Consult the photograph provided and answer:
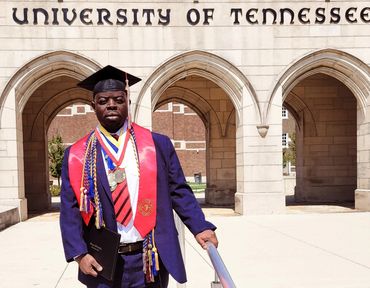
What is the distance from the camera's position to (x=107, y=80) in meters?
2.78

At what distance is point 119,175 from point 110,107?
1.41ft

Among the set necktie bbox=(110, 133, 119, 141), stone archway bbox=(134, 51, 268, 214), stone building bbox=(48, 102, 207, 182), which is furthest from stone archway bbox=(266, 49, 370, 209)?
stone building bbox=(48, 102, 207, 182)

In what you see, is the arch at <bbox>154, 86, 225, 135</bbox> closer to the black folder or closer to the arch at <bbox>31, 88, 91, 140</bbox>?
the arch at <bbox>31, 88, 91, 140</bbox>

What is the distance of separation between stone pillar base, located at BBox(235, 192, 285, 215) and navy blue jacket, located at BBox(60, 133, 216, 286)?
354 inches

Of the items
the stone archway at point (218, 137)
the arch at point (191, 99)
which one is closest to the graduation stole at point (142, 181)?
the arch at point (191, 99)

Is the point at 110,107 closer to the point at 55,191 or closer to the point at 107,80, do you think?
the point at 107,80

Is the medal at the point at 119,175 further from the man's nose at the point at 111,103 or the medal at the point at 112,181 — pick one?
the man's nose at the point at 111,103

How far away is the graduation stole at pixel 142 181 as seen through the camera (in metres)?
2.67

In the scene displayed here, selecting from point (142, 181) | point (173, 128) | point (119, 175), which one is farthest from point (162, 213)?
point (173, 128)

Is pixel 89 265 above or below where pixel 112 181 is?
below

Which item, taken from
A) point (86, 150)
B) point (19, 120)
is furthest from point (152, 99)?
A: point (86, 150)

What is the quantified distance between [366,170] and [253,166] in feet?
10.6

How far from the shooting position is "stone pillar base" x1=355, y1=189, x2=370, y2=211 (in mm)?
11984

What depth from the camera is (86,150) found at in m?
2.79
